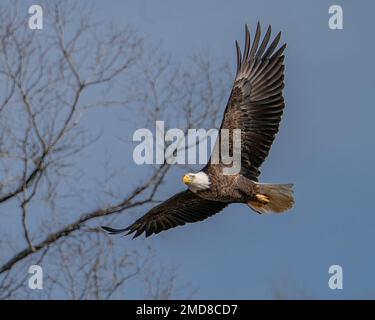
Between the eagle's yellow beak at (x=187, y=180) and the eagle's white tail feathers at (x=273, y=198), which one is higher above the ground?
the eagle's yellow beak at (x=187, y=180)

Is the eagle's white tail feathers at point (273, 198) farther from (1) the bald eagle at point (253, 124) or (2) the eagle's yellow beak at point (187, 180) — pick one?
(2) the eagle's yellow beak at point (187, 180)

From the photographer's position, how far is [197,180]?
47.9 feet

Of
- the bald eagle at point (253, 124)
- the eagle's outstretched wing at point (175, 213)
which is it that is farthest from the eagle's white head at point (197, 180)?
the eagle's outstretched wing at point (175, 213)

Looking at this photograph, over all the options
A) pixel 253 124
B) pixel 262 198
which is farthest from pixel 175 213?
pixel 253 124

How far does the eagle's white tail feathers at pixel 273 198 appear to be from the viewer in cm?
1468

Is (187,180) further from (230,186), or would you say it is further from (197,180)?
(230,186)

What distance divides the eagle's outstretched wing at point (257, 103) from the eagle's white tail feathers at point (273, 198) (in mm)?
168

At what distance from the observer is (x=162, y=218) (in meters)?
15.7

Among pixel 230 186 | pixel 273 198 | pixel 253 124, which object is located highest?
pixel 253 124

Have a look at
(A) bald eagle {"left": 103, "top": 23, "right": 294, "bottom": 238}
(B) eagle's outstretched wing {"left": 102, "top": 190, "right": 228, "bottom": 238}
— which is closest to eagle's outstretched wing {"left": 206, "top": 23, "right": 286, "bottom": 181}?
(A) bald eagle {"left": 103, "top": 23, "right": 294, "bottom": 238}

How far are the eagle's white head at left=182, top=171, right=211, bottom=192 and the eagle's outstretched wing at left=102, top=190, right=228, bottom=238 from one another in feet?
2.35

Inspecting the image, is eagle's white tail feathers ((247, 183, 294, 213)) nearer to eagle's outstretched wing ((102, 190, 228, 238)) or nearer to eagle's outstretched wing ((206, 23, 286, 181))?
eagle's outstretched wing ((206, 23, 286, 181))

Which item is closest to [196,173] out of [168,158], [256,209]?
[256,209]

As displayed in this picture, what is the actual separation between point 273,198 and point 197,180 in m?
0.79
